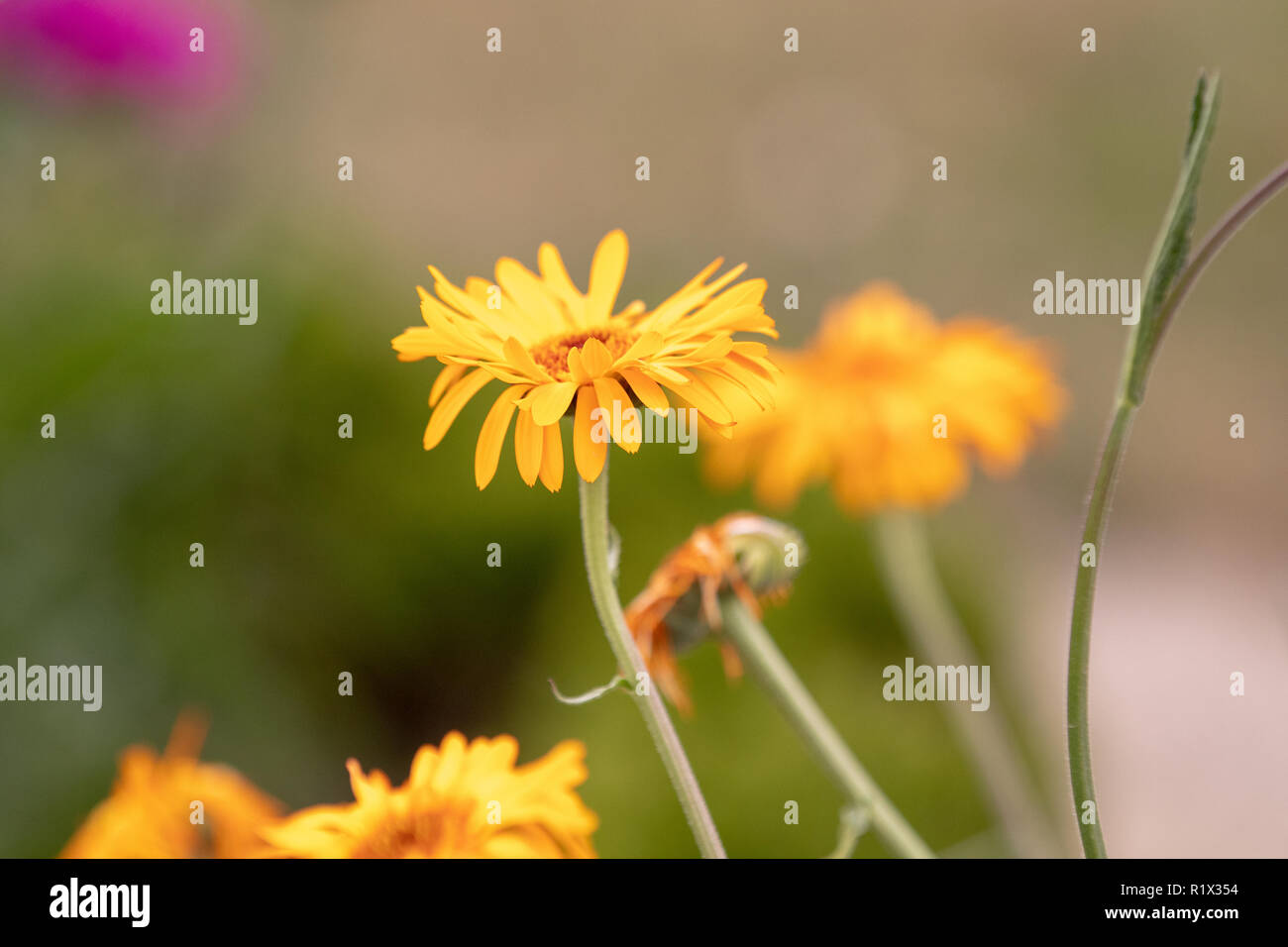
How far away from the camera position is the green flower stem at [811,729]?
0.93 ft

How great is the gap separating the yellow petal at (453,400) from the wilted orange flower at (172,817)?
0.57 feet

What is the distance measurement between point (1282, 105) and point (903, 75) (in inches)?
33.5

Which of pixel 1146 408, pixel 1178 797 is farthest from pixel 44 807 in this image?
pixel 1146 408

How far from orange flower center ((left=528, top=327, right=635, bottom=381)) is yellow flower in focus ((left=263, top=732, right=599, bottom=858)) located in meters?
0.09

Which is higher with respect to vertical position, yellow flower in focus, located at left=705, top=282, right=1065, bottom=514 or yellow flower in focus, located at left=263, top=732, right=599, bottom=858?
yellow flower in focus, located at left=705, top=282, right=1065, bottom=514

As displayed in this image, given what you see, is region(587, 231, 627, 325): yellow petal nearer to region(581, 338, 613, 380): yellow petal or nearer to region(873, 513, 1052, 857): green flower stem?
region(581, 338, 613, 380): yellow petal

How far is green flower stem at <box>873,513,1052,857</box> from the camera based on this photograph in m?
0.49

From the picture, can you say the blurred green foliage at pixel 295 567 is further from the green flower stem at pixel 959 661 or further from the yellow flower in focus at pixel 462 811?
the yellow flower in focus at pixel 462 811

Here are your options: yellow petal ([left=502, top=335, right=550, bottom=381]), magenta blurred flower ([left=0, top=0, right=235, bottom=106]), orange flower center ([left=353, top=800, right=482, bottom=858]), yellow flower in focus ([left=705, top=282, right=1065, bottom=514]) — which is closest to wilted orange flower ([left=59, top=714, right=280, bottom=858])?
orange flower center ([left=353, top=800, right=482, bottom=858])

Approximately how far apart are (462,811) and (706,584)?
0.32 feet

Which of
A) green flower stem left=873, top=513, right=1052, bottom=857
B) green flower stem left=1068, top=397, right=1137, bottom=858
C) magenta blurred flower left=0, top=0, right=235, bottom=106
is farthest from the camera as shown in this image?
magenta blurred flower left=0, top=0, right=235, bottom=106

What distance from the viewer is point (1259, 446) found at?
75.7 inches

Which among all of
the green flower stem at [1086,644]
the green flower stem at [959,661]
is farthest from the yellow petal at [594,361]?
the green flower stem at [959,661]

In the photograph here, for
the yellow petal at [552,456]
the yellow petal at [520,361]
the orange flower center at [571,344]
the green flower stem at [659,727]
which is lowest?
the green flower stem at [659,727]
